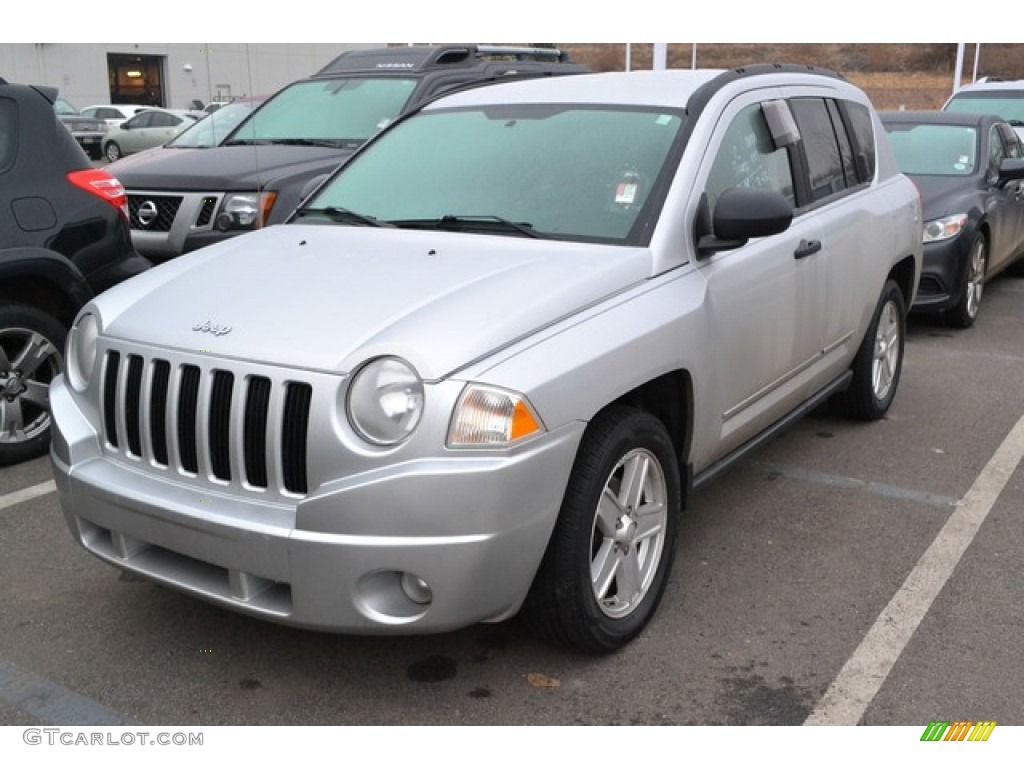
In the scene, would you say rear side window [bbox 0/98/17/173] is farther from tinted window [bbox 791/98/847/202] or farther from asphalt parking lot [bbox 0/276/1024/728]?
tinted window [bbox 791/98/847/202]

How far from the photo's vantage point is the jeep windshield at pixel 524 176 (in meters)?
3.77

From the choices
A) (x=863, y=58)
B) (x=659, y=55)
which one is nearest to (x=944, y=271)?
(x=659, y=55)

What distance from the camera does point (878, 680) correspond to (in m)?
3.22

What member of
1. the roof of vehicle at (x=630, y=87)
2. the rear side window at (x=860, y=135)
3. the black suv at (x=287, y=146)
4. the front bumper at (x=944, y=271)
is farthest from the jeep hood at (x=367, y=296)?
the front bumper at (x=944, y=271)

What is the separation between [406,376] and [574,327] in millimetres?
569

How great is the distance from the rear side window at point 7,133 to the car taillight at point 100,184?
0.29 metres

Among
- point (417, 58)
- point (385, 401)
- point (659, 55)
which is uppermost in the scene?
point (659, 55)

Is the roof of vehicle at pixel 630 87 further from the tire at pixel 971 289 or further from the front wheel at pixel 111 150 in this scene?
the front wheel at pixel 111 150

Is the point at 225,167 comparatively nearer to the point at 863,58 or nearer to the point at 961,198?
the point at 961,198

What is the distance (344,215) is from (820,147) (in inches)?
88.3

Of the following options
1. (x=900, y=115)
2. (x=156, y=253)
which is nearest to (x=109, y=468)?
(x=156, y=253)

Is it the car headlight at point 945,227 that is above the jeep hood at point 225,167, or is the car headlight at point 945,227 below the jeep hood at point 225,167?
below

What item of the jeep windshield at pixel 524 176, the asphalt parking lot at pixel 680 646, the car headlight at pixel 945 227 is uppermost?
the jeep windshield at pixel 524 176

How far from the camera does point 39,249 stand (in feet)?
17.0
